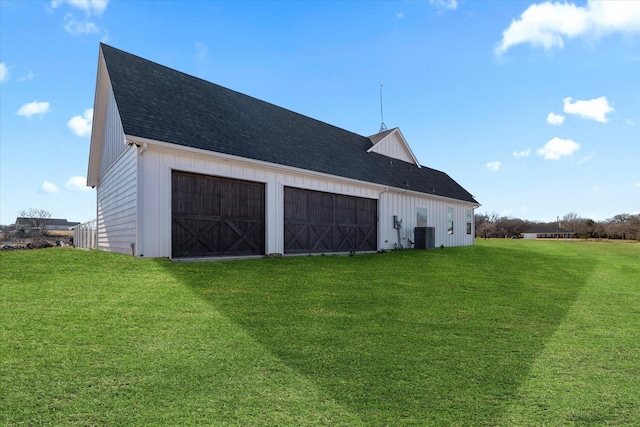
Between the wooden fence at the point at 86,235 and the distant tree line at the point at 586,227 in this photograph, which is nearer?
the wooden fence at the point at 86,235

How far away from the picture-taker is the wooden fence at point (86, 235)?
1402 centimetres

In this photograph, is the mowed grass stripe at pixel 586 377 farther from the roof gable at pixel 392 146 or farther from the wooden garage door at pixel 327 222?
the roof gable at pixel 392 146

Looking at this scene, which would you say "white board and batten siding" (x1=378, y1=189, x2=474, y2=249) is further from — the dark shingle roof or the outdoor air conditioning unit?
the dark shingle roof

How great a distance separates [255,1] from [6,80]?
29.4 ft

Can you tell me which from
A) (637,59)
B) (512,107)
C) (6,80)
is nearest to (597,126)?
(512,107)

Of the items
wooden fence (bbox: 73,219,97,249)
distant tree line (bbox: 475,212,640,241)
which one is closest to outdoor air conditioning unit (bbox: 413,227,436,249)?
wooden fence (bbox: 73,219,97,249)

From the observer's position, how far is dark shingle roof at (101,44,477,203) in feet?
29.0

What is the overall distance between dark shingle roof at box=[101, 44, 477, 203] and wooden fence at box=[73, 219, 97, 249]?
24.0ft

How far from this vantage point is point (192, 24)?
42.0 ft

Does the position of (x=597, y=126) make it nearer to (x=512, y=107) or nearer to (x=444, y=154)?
(x=512, y=107)

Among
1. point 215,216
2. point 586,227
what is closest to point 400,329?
point 215,216

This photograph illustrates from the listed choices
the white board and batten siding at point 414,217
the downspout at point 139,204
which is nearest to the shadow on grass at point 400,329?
the downspout at point 139,204

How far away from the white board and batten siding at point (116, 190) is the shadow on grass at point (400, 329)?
8.00 feet

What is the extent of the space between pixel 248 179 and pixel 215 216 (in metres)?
1.55
